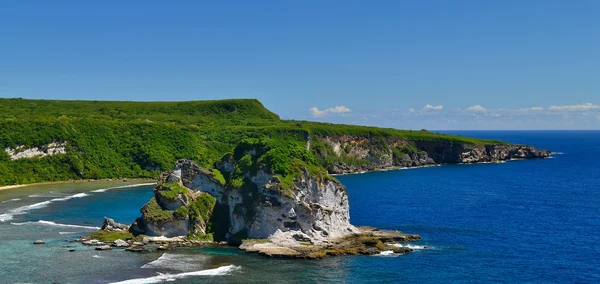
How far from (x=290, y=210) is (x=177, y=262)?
14277 mm

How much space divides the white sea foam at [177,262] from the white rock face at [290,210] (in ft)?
27.5

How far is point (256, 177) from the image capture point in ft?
235

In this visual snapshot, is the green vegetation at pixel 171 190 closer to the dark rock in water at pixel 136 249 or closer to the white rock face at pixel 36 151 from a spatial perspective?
the dark rock in water at pixel 136 249

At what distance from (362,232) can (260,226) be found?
13483 mm

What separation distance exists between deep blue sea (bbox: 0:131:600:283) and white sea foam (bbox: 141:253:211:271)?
0.34 ft

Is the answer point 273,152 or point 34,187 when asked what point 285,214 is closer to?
point 273,152

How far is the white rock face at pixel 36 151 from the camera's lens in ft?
473

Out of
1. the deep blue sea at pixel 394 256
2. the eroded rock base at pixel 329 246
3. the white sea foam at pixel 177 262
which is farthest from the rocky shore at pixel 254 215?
the white sea foam at pixel 177 262

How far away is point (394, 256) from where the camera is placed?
64.3 meters

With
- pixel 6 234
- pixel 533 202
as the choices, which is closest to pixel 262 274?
pixel 6 234

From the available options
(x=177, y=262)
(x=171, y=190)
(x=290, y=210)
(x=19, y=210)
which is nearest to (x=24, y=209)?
(x=19, y=210)

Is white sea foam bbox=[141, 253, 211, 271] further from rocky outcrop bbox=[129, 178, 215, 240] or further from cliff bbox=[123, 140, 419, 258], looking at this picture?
rocky outcrop bbox=[129, 178, 215, 240]

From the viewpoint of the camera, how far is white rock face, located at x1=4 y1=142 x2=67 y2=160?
144125mm

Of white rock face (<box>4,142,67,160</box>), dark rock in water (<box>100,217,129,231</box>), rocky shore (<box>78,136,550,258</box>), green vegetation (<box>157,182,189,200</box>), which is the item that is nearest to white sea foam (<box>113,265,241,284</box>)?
rocky shore (<box>78,136,550,258</box>)
